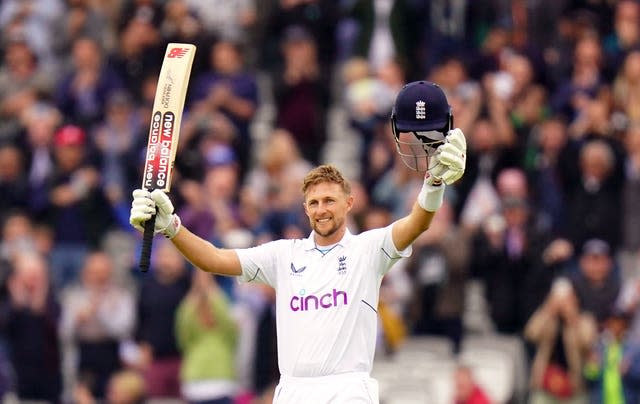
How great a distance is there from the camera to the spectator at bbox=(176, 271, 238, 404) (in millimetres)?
18844

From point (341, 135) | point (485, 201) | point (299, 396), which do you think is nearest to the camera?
point (299, 396)

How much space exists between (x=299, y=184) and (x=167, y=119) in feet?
26.8

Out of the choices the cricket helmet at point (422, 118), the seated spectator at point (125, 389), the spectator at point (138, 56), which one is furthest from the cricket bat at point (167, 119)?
the spectator at point (138, 56)

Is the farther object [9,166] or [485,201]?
[9,166]

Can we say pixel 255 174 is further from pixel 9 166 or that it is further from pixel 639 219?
pixel 639 219

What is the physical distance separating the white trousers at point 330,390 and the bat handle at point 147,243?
1243 mm

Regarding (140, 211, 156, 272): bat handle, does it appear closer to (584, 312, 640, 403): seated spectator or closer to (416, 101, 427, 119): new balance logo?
(416, 101, 427, 119): new balance logo

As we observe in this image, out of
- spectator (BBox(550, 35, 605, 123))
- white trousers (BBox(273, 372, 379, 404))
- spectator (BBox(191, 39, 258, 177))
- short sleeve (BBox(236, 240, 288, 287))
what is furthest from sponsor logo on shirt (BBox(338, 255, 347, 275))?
spectator (BBox(191, 39, 258, 177))

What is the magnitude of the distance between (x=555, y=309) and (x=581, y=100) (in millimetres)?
3046

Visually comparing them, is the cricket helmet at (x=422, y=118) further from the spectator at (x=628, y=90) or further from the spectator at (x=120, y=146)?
the spectator at (x=120, y=146)

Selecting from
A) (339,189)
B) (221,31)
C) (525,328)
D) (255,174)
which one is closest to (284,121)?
(255,174)

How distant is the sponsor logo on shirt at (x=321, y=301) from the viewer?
463 inches

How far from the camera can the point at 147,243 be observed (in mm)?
11641

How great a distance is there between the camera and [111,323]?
66.7 ft
